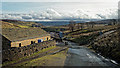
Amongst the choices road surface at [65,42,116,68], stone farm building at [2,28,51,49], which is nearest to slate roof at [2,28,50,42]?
stone farm building at [2,28,51,49]

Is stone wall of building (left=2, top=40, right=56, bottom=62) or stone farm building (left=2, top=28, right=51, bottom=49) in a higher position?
stone farm building (left=2, top=28, right=51, bottom=49)

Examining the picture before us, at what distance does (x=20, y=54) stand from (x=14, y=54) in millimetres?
1654

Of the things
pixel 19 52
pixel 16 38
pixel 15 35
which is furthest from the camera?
pixel 15 35

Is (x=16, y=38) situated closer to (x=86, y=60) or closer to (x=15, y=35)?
(x=15, y=35)

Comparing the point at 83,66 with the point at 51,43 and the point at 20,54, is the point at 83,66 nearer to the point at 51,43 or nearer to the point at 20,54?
the point at 20,54

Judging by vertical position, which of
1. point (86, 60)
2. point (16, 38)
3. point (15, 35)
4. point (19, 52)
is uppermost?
point (15, 35)

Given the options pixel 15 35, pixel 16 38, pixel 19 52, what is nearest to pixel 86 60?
pixel 19 52

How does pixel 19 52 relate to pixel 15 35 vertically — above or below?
below

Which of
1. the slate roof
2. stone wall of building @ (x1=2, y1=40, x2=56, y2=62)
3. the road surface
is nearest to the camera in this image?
stone wall of building @ (x1=2, y1=40, x2=56, y2=62)

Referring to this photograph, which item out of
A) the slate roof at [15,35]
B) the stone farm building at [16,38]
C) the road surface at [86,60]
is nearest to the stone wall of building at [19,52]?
the stone farm building at [16,38]

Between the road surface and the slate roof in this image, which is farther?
the slate roof

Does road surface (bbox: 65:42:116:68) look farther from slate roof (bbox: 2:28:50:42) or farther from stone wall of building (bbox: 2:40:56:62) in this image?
slate roof (bbox: 2:28:50:42)

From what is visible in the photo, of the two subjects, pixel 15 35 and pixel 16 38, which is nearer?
pixel 16 38

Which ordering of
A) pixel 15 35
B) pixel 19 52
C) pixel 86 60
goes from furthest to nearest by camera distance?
pixel 15 35 < pixel 86 60 < pixel 19 52
